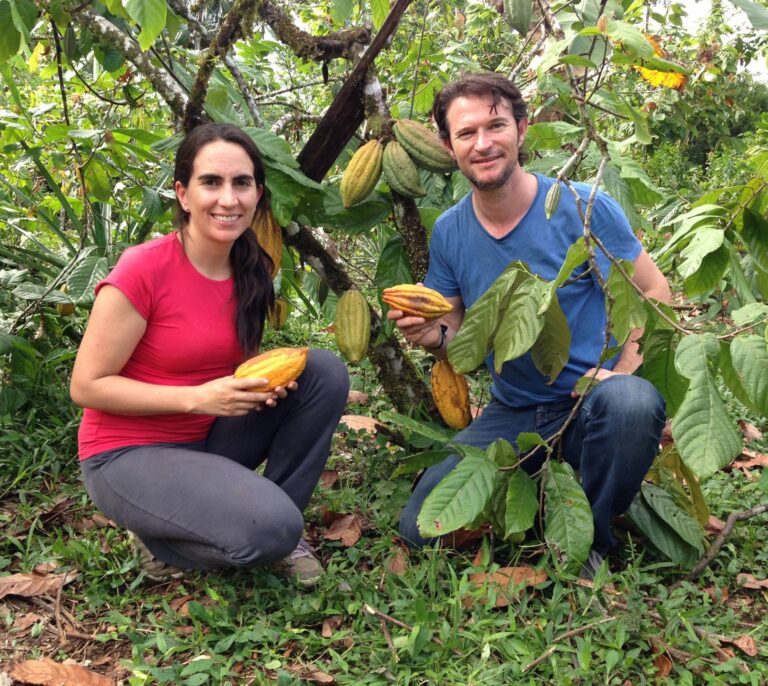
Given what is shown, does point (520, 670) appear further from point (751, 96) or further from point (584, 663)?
point (751, 96)

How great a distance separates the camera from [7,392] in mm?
2457

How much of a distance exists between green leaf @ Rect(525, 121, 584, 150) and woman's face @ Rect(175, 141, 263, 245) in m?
0.83

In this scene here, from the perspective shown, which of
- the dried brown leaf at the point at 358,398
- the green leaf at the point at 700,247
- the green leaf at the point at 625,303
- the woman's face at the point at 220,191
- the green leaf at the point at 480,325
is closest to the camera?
the green leaf at the point at 700,247

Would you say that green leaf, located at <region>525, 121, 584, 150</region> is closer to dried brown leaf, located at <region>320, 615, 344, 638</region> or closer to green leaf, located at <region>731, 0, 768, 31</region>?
green leaf, located at <region>731, 0, 768, 31</region>

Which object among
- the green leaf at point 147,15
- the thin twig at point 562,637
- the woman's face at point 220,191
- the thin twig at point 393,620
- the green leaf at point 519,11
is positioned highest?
the green leaf at point 519,11

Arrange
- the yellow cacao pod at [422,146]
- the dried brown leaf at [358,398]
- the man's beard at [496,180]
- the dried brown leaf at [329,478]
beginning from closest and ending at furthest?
1. the man's beard at [496,180]
2. the yellow cacao pod at [422,146]
3. the dried brown leaf at [329,478]
4. the dried brown leaf at [358,398]

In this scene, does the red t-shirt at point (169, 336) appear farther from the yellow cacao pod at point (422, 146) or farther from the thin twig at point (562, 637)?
the thin twig at point (562, 637)

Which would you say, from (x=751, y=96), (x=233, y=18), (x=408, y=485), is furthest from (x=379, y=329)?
(x=751, y=96)

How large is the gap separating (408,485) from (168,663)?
0.96 metres

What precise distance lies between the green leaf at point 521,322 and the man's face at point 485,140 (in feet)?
1.25

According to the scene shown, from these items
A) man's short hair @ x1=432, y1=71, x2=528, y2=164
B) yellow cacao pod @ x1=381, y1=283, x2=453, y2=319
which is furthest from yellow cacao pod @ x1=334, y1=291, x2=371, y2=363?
man's short hair @ x1=432, y1=71, x2=528, y2=164

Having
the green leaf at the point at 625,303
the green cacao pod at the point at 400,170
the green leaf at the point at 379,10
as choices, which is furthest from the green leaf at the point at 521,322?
the green leaf at the point at 379,10

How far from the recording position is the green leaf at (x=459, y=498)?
5.57 feet

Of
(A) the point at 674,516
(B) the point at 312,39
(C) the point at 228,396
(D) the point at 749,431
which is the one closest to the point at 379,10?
(B) the point at 312,39
